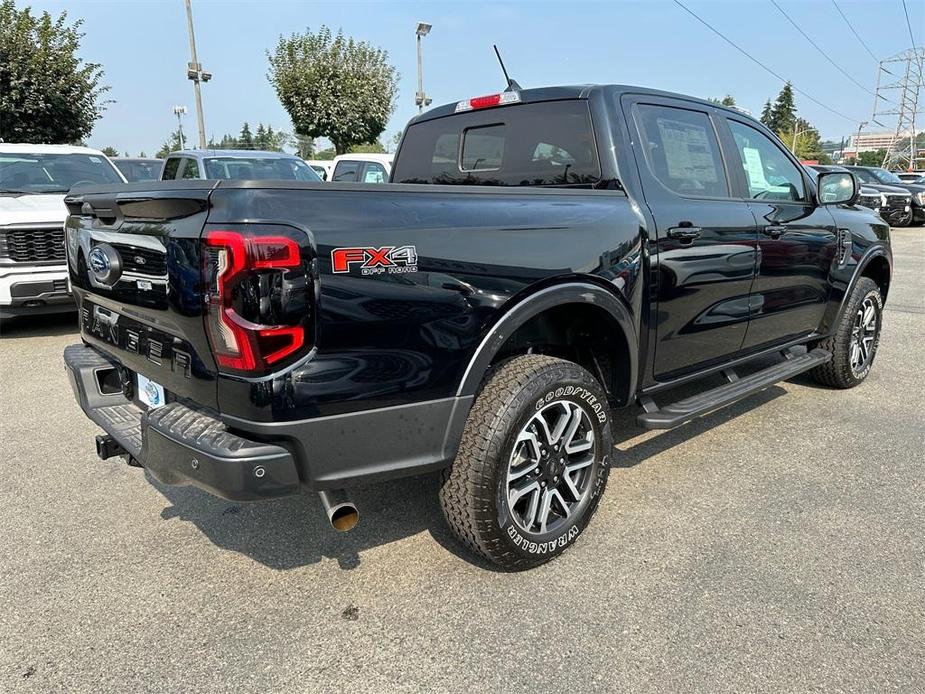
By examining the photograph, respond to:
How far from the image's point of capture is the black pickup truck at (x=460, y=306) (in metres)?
1.98

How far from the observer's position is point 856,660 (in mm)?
2176

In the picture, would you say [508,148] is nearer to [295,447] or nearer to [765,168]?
[765,168]

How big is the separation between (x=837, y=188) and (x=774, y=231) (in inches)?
35.4

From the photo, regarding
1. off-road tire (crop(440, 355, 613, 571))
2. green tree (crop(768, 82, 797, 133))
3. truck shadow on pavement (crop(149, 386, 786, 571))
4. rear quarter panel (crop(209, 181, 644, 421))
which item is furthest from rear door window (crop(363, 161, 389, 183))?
green tree (crop(768, 82, 797, 133))

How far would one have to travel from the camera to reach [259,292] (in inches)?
75.4

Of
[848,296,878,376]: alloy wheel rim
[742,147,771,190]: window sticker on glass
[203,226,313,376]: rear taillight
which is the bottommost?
[848,296,878,376]: alloy wheel rim

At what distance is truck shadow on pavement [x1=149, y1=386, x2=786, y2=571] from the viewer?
281 centimetres

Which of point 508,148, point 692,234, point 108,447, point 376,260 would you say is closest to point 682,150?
point 692,234

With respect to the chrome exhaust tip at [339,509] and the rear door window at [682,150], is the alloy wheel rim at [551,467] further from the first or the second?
the rear door window at [682,150]

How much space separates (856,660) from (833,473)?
1.63m

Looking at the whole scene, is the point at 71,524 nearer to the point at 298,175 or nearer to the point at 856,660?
the point at 856,660

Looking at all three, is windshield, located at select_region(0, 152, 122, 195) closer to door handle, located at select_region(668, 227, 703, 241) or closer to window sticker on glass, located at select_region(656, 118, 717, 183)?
window sticker on glass, located at select_region(656, 118, 717, 183)

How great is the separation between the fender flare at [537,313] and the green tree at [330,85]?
22.8 metres

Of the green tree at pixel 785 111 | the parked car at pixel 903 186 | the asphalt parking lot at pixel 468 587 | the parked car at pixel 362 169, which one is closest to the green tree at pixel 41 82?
the parked car at pixel 362 169
